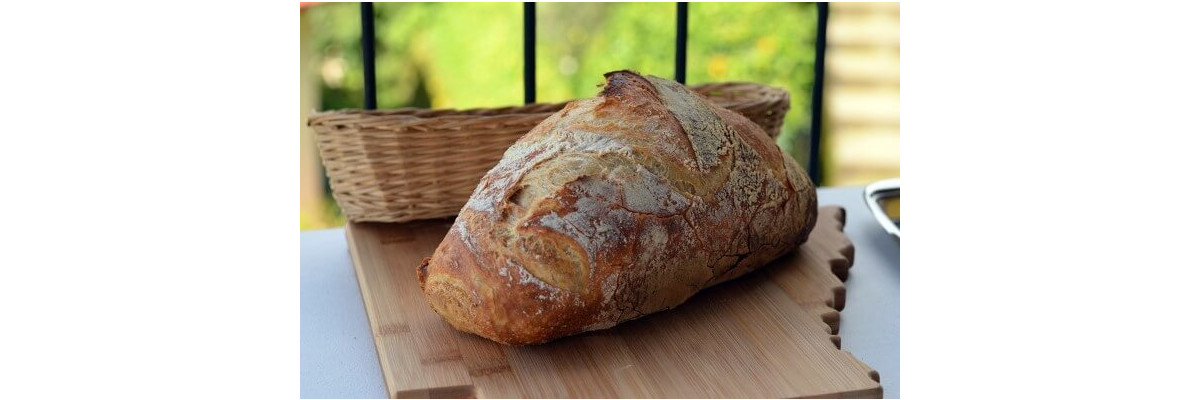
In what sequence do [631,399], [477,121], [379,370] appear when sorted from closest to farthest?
[631,399] → [379,370] → [477,121]

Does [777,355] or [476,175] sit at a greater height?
[476,175]

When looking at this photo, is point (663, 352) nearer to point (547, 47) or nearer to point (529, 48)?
point (529, 48)

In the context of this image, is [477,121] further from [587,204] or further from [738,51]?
[738,51]


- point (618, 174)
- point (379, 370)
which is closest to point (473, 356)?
point (379, 370)

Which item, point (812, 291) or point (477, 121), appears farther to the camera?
point (477, 121)

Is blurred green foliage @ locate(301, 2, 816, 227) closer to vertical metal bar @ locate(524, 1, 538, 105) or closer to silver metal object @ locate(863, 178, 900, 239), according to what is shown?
vertical metal bar @ locate(524, 1, 538, 105)

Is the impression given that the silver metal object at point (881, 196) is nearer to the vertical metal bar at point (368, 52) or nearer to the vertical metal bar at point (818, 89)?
the vertical metal bar at point (818, 89)

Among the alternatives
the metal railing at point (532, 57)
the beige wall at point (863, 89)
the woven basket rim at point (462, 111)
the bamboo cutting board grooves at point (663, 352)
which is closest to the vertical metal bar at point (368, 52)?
the metal railing at point (532, 57)

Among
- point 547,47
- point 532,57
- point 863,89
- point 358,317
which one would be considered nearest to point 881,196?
point 532,57
